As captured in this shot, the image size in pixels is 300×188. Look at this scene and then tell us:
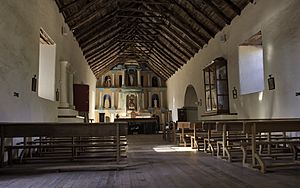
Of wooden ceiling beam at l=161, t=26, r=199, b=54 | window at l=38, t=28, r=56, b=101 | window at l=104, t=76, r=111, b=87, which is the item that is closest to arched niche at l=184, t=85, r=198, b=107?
wooden ceiling beam at l=161, t=26, r=199, b=54

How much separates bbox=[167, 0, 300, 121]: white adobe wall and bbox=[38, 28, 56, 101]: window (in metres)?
4.49

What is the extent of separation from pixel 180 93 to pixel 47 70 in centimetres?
886

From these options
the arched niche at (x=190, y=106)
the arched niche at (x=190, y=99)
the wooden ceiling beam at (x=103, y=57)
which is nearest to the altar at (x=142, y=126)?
the arched niche at (x=190, y=106)

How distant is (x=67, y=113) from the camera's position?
7277mm

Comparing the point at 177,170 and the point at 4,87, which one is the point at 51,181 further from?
the point at 4,87

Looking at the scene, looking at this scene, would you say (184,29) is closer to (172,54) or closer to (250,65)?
(250,65)

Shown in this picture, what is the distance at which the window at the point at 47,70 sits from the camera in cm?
659

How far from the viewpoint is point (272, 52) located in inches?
223

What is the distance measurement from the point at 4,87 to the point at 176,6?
587 cm

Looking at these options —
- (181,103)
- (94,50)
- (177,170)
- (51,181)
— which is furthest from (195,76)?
(51,181)

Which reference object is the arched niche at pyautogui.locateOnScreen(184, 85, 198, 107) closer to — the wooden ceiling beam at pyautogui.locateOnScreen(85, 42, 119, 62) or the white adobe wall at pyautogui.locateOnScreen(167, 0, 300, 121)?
the wooden ceiling beam at pyautogui.locateOnScreen(85, 42, 119, 62)

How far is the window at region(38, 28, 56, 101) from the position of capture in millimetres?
6586

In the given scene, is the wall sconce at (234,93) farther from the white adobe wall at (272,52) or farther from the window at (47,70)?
the window at (47,70)

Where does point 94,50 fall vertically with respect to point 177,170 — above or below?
above
